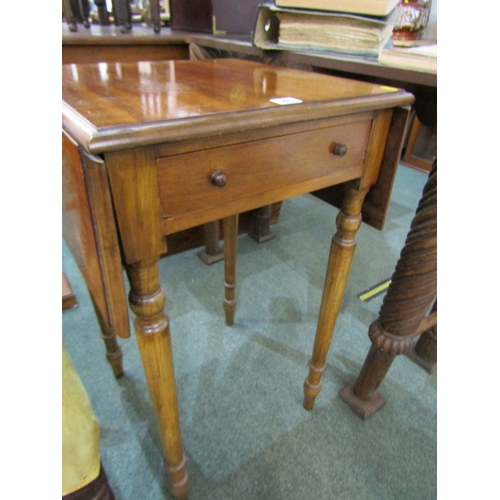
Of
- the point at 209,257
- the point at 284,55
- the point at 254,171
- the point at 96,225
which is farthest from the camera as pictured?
the point at 209,257

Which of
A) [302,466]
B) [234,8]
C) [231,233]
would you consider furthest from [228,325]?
[234,8]

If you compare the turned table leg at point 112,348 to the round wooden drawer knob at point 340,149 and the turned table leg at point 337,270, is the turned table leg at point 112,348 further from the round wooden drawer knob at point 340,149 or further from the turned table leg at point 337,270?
the round wooden drawer knob at point 340,149

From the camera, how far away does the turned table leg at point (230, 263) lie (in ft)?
3.59

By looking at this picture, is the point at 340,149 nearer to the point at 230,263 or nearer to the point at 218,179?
the point at 218,179

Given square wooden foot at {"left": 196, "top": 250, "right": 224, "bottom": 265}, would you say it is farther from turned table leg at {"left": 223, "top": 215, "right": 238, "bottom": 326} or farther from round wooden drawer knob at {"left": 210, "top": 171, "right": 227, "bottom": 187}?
round wooden drawer knob at {"left": 210, "top": 171, "right": 227, "bottom": 187}

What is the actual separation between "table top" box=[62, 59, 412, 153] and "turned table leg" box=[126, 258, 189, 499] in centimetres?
17

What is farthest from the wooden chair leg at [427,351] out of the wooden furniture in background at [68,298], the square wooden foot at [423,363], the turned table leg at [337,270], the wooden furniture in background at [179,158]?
the wooden furniture in background at [68,298]

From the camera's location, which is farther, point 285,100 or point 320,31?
point 320,31

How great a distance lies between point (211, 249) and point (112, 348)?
668 mm

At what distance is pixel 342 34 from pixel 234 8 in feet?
2.29

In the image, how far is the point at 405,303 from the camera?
0.82 meters

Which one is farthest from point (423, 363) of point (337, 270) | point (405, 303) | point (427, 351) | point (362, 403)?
point (337, 270)
